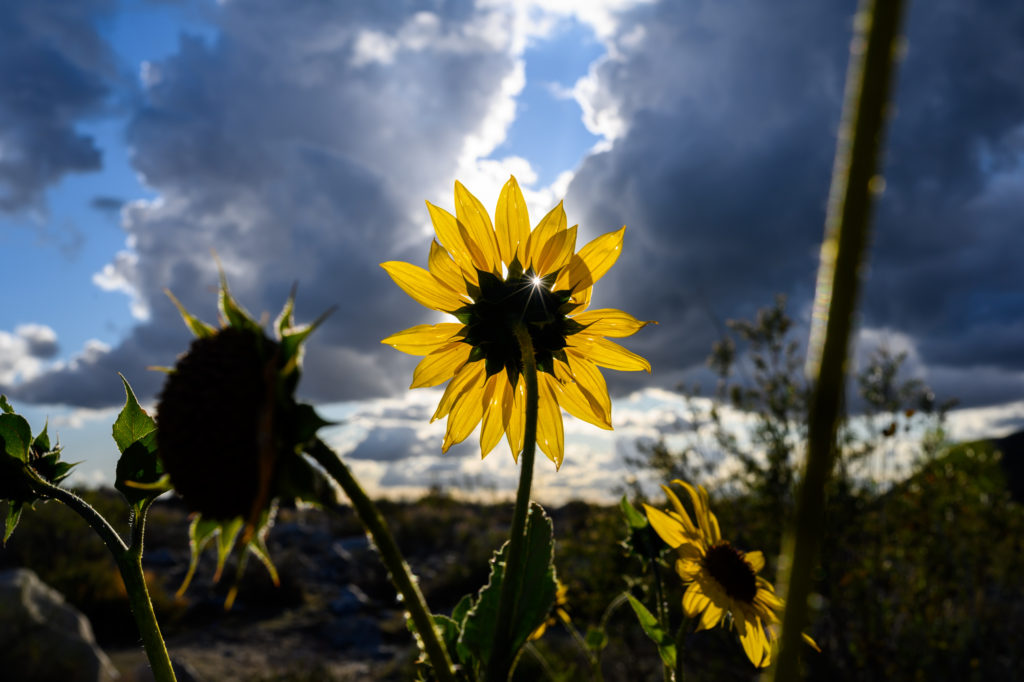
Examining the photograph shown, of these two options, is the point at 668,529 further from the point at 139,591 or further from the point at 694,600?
the point at 139,591

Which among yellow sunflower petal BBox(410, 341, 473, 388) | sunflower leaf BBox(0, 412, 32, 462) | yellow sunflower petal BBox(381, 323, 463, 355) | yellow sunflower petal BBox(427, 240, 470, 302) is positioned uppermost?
yellow sunflower petal BBox(427, 240, 470, 302)

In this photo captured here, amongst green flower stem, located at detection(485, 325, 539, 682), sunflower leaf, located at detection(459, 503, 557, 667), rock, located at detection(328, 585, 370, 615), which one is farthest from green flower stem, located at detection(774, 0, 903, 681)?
rock, located at detection(328, 585, 370, 615)

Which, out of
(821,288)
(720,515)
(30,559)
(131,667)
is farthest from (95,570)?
(821,288)

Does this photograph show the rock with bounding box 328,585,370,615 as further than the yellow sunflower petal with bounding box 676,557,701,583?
Yes

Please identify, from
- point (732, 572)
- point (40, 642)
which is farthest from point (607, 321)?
point (40, 642)

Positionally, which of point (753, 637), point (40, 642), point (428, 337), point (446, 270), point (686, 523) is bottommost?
point (40, 642)

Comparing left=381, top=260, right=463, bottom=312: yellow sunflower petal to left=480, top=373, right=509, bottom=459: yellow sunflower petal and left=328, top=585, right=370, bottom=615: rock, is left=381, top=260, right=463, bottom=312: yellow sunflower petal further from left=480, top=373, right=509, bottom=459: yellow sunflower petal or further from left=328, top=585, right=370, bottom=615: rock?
left=328, top=585, right=370, bottom=615: rock

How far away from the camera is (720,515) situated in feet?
16.8

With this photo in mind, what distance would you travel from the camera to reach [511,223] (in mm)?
1067

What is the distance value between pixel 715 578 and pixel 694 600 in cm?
13

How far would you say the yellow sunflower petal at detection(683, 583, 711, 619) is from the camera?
1069 mm

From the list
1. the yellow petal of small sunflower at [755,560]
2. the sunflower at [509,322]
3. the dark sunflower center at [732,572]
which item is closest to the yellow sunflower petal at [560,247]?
the sunflower at [509,322]

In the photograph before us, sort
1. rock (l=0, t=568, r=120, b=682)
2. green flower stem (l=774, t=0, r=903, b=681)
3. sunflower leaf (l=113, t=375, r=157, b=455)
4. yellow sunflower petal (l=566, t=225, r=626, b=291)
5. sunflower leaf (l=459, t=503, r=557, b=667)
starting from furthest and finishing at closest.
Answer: rock (l=0, t=568, r=120, b=682) → yellow sunflower petal (l=566, t=225, r=626, b=291) → sunflower leaf (l=113, t=375, r=157, b=455) → sunflower leaf (l=459, t=503, r=557, b=667) → green flower stem (l=774, t=0, r=903, b=681)

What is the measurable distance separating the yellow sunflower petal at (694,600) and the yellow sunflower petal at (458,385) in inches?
19.1
